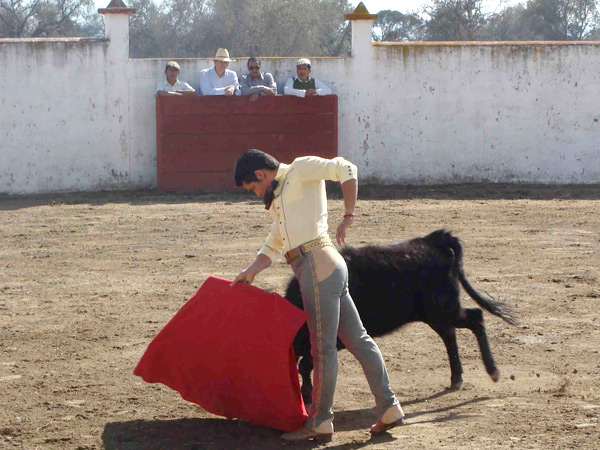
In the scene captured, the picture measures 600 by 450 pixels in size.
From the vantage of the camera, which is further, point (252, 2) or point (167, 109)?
point (252, 2)

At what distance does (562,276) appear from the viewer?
7402 mm

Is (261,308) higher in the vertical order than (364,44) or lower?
lower

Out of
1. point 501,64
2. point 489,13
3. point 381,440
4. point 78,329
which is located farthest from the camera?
point 489,13

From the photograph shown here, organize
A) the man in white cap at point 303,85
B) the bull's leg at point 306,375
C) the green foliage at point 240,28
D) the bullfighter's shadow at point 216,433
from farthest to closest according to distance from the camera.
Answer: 1. the green foliage at point 240,28
2. the man in white cap at point 303,85
3. the bull's leg at point 306,375
4. the bullfighter's shadow at point 216,433

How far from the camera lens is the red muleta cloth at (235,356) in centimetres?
400

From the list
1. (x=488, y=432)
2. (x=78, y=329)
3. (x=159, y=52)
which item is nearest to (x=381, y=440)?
(x=488, y=432)

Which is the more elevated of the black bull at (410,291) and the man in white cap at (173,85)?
the man in white cap at (173,85)

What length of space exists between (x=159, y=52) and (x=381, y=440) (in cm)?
3369

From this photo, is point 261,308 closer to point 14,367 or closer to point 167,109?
point 14,367

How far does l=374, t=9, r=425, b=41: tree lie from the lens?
35844 millimetres

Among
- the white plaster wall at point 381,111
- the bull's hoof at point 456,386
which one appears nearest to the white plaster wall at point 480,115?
Result: the white plaster wall at point 381,111

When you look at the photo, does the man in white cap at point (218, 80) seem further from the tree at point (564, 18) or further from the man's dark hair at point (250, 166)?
the tree at point (564, 18)

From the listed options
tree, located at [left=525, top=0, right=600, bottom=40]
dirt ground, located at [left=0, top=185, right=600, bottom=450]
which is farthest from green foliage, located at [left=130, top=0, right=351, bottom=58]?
dirt ground, located at [left=0, top=185, right=600, bottom=450]

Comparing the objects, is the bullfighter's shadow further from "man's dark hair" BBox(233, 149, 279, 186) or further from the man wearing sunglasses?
the man wearing sunglasses
